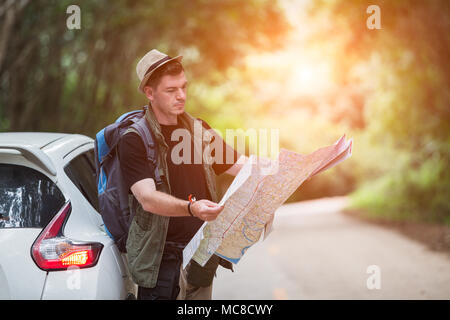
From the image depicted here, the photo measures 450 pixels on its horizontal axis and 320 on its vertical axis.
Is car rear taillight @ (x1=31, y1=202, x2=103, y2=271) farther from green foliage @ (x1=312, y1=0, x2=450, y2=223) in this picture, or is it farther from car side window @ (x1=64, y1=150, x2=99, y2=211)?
green foliage @ (x1=312, y1=0, x2=450, y2=223)

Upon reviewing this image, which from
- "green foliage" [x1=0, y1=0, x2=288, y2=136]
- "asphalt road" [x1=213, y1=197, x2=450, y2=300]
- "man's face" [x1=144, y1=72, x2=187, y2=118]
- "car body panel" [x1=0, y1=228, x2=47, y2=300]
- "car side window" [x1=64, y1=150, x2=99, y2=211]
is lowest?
"asphalt road" [x1=213, y1=197, x2=450, y2=300]

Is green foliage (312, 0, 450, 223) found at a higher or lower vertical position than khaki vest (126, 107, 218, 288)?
higher

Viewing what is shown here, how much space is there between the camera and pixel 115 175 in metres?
3.27

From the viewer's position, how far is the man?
3072 millimetres

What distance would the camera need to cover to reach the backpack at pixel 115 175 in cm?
324

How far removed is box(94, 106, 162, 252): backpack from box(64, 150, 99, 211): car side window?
0.38m

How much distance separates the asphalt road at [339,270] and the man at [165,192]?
431cm

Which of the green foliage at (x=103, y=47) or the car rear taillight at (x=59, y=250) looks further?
the green foliage at (x=103, y=47)

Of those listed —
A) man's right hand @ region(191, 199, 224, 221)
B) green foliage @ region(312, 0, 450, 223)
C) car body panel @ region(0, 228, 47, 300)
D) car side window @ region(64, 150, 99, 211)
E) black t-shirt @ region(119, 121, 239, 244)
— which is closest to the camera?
man's right hand @ region(191, 199, 224, 221)

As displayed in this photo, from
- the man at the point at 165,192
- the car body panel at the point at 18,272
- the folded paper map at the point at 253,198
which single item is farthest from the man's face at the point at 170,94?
the car body panel at the point at 18,272

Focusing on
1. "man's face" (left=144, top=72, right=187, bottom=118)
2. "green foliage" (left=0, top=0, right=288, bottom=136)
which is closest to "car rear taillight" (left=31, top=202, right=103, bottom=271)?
"man's face" (left=144, top=72, right=187, bottom=118)

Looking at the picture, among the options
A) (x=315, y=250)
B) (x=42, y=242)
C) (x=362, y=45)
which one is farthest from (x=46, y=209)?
(x=362, y=45)

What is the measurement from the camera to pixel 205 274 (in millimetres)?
3475

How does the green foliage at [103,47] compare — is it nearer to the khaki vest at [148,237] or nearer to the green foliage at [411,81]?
the green foliage at [411,81]
